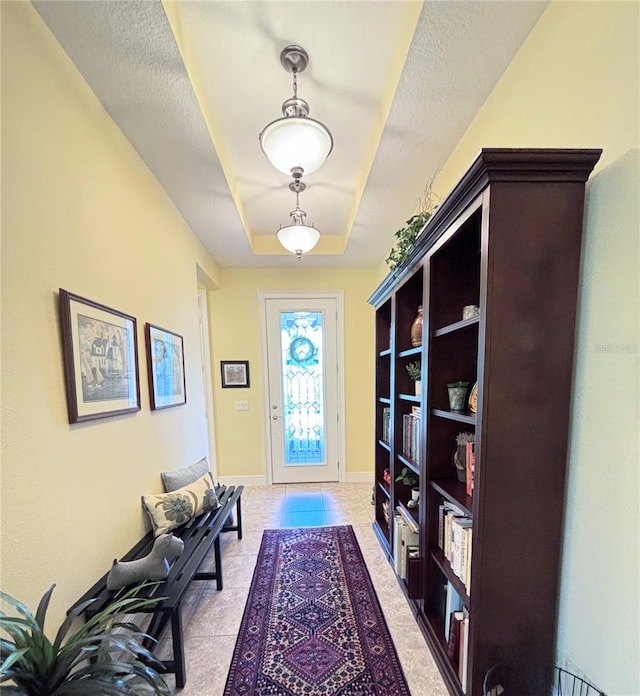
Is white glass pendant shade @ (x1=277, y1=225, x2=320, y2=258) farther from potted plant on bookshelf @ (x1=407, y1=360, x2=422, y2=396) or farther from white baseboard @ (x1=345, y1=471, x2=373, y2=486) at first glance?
white baseboard @ (x1=345, y1=471, x2=373, y2=486)

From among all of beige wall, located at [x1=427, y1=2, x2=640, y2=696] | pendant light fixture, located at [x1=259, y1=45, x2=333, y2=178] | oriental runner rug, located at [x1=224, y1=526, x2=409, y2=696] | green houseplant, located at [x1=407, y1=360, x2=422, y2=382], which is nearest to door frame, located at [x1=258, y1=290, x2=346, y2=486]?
oriental runner rug, located at [x1=224, y1=526, x2=409, y2=696]

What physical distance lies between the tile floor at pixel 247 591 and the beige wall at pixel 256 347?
0.62 meters

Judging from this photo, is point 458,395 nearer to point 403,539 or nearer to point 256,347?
point 403,539

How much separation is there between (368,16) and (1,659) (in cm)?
239

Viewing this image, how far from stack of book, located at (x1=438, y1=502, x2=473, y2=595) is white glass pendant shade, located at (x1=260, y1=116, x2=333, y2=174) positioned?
1731mm

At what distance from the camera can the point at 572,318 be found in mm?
1021

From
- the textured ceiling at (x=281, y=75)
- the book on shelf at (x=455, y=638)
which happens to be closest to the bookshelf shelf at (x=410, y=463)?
the book on shelf at (x=455, y=638)

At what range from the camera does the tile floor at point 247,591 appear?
1.43 meters

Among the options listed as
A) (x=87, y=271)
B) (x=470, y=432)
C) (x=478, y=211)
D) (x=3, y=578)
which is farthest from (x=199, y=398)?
(x=478, y=211)

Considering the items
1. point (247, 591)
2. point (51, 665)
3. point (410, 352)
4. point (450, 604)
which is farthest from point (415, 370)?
point (51, 665)

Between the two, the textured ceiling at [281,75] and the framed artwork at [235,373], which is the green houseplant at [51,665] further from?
the framed artwork at [235,373]

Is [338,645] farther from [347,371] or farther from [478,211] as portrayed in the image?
[347,371]

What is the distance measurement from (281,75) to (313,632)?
2818mm

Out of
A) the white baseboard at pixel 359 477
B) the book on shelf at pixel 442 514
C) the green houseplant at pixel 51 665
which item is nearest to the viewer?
the green houseplant at pixel 51 665
